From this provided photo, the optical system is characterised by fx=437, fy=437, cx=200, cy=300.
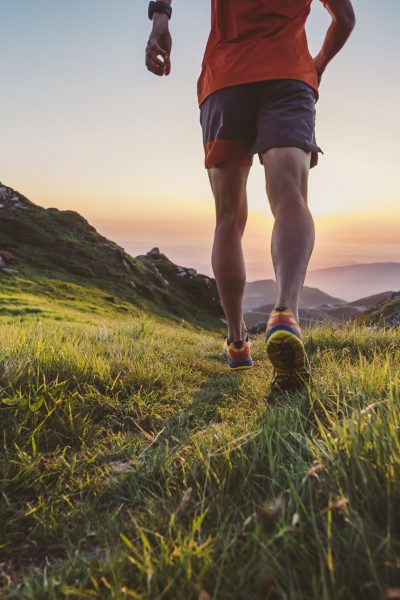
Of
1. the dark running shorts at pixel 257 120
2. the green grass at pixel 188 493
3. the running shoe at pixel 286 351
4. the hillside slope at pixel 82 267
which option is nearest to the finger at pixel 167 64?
the dark running shorts at pixel 257 120

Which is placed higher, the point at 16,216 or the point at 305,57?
the point at 16,216

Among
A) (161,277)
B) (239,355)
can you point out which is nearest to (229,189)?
(239,355)

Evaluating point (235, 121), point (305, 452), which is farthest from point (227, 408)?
point (235, 121)

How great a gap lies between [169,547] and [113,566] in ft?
0.50

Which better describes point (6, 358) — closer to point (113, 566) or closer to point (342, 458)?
point (113, 566)

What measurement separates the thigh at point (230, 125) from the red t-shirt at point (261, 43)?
0.09m

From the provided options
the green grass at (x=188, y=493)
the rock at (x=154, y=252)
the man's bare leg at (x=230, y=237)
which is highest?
the rock at (x=154, y=252)

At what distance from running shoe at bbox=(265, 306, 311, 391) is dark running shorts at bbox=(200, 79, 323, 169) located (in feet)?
3.98

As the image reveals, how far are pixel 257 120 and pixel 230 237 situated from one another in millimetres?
947

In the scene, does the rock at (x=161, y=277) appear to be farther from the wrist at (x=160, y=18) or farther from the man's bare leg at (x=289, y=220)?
the man's bare leg at (x=289, y=220)

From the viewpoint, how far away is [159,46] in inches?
139

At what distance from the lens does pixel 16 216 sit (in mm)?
37844

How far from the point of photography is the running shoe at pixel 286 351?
2.46 m

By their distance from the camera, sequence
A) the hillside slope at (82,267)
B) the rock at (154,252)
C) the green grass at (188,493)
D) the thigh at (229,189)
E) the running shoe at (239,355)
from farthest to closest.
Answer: the rock at (154,252)
the hillside slope at (82,267)
the running shoe at (239,355)
the thigh at (229,189)
the green grass at (188,493)
